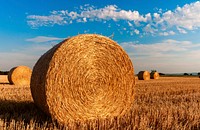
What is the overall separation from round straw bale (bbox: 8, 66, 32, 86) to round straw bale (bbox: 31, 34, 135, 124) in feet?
37.8

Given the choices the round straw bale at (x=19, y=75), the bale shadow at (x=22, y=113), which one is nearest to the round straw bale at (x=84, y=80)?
the bale shadow at (x=22, y=113)

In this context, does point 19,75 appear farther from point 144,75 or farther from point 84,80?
point 84,80

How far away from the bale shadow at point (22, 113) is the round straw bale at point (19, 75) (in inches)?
399

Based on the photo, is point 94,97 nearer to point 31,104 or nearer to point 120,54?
point 120,54

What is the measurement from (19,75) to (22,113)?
11.8 meters

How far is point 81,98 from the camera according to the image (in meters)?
5.62

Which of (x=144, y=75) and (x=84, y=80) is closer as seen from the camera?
(x=84, y=80)

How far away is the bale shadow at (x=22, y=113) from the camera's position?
17.1 ft

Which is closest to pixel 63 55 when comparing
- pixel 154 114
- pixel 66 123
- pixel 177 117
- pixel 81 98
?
pixel 81 98

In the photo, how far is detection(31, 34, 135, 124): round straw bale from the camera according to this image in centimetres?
525

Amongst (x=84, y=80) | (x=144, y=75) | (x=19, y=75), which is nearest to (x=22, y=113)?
(x=84, y=80)

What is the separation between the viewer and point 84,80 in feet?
18.6

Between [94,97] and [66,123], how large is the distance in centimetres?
84

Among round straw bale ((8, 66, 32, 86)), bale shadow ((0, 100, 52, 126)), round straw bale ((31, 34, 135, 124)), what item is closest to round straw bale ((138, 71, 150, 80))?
round straw bale ((8, 66, 32, 86))
